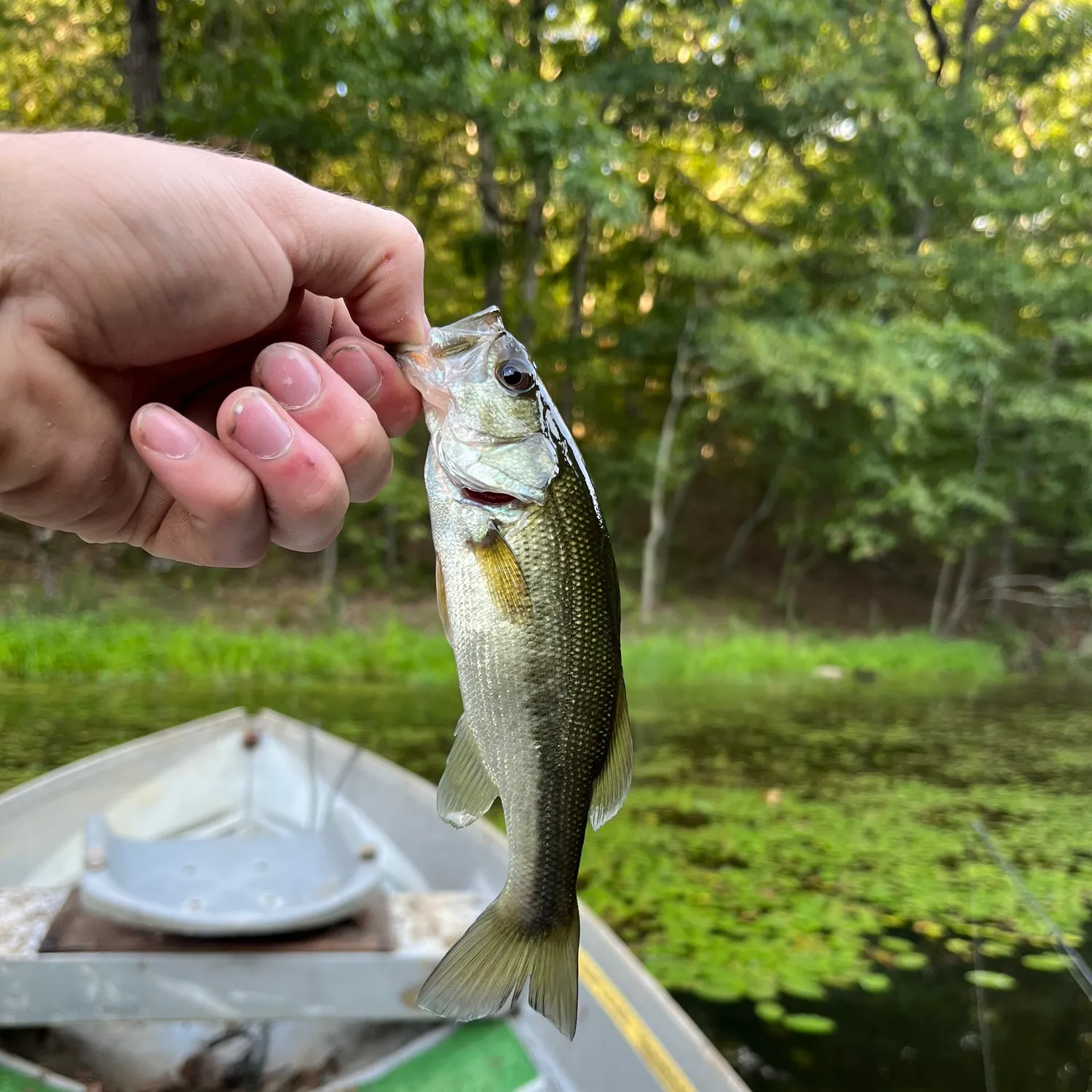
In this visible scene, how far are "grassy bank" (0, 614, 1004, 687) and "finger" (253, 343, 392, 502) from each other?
7.35m

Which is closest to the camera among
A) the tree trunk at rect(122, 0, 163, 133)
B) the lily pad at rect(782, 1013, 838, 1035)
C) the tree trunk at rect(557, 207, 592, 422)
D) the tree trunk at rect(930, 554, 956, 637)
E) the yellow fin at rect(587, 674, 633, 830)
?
the yellow fin at rect(587, 674, 633, 830)

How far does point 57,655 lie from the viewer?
25.6ft

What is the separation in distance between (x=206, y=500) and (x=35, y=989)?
159cm

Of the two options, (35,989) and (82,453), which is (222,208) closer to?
(82,453)

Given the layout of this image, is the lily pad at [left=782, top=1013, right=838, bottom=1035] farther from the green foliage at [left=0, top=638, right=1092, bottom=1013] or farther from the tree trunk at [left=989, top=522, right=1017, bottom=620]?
the tree trunk at [left=989, top=522, right=1017, bottom=620]

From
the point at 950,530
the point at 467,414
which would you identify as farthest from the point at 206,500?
the point at 950,530

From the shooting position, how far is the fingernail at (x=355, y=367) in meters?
1.41

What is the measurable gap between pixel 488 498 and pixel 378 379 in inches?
15.0

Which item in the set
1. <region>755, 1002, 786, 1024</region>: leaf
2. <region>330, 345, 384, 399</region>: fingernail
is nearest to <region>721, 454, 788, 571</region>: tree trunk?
<region>755, 1002, 786, 1024</region>: leaf

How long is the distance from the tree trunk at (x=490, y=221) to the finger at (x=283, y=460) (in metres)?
8.37

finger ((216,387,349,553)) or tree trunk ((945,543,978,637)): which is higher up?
finger ((216,387,349,553))

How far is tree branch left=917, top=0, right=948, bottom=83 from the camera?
1131 centimetres

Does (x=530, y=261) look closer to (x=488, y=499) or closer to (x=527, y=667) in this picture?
(x=488, y=499)

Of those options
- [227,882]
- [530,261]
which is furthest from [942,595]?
[227,882]
